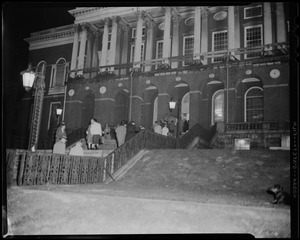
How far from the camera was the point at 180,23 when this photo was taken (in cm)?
1295

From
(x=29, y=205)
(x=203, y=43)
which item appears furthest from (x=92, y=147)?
(x=203, y=43)

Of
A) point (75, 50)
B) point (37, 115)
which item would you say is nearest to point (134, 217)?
point (37, 115)

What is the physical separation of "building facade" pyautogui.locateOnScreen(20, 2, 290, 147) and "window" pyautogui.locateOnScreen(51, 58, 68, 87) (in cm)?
3

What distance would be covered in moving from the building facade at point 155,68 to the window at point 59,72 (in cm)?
3

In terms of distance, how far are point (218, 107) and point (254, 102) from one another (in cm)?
168

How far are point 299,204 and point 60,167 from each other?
4.91 meters

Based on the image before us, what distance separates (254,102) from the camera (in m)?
12.2

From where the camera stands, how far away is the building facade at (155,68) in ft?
29.6

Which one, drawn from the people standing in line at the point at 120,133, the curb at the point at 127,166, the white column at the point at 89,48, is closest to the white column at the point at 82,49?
the white column at the point at 89,48

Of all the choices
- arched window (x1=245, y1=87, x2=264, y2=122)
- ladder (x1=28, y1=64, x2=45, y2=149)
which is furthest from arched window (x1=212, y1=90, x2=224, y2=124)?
ladder (x1=28, y1=64, x2=45, y2=149)

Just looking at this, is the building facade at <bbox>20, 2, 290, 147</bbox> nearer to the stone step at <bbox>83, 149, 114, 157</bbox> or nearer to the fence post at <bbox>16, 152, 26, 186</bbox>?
the stone step at <bbox>83, 149, 114, 157</bbox>

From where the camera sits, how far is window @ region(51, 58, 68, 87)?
9.16 meters

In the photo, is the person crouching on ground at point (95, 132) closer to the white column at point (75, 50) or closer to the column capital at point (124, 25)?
the white column at point (75, 50)

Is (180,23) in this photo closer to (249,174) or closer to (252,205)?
(249,174)
